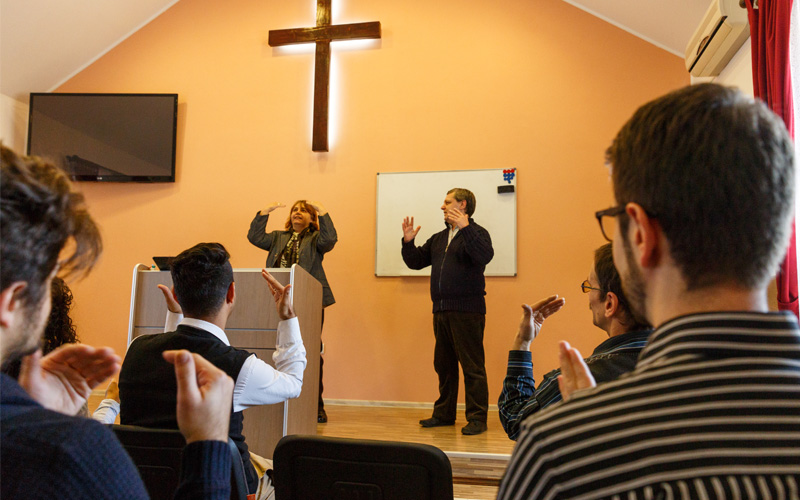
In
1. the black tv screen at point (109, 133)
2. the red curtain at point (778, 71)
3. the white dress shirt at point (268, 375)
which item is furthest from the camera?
the black tv screen at point (109, 133)

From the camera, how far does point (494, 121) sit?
15.7 ft

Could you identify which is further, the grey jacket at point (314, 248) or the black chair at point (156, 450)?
the grey jacket at point (314, 248)

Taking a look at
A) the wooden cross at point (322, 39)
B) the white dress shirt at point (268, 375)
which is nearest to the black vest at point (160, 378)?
the white dress shirt at point (268, 375)

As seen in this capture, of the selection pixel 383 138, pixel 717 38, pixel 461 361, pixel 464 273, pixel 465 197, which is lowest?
pixel 461 361

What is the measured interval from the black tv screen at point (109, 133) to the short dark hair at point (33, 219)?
4756 millimetres

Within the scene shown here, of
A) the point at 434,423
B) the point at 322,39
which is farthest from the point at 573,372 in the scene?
the point at 322,39

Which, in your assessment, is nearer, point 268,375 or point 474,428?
point 268,375

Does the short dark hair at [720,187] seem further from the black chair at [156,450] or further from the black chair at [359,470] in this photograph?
the black chair at [156,450]

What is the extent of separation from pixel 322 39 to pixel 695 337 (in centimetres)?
492

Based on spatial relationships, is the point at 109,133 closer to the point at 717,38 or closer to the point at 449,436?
the point at 449,436

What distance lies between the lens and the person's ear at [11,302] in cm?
60

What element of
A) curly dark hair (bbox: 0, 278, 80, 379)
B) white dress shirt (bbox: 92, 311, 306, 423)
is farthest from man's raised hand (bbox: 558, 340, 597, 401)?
curly dark hair (bbox: 0, 278, 80, 379)

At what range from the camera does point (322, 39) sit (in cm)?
504

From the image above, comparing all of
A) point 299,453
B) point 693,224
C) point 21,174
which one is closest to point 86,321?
point 299,453
